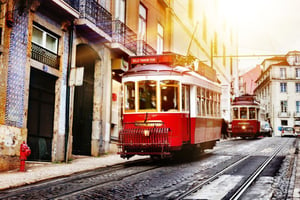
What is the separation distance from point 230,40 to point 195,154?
1742 inches

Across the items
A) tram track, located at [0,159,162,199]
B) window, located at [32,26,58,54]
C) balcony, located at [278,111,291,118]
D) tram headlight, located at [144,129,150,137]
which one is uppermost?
balcony, located at [278,111,291,118]

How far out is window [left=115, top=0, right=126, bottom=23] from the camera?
60.8ft

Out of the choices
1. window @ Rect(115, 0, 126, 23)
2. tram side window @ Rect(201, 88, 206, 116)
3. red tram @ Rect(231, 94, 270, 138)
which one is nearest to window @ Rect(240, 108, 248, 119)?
red tram @ Rect(231, 94, 270, 138)

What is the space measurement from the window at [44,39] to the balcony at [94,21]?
130 centimetres

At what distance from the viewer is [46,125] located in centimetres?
1327

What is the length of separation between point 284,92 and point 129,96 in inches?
2471

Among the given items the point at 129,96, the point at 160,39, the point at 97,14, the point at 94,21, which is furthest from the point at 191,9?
the point at 129,96

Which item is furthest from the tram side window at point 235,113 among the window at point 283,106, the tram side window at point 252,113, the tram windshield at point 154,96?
the window at point 283,106

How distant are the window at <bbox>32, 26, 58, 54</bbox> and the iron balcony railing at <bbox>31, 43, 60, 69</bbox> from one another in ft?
0.58

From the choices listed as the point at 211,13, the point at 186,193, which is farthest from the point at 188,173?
the point at 211,13

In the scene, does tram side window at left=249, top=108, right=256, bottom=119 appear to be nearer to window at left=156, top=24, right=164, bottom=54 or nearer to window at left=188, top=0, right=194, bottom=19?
window at left=188, top=0, right=194, bottom=19

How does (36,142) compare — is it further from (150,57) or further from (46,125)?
(150,57)

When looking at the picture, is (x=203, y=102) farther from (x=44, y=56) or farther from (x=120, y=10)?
(x=120, y=10)

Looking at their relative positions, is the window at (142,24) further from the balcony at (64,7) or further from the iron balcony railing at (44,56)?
the iron balcony railing at (44,56)
